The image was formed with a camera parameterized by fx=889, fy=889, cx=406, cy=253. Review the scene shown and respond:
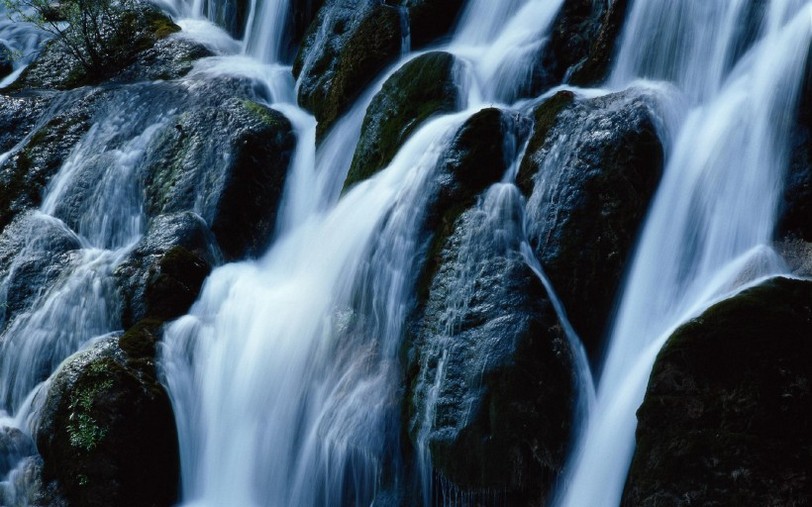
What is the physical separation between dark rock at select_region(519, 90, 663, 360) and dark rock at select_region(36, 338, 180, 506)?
11.4 feet

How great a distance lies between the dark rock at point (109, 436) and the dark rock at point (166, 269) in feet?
3.14

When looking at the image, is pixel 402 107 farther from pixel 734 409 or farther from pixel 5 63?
pixel 5 63

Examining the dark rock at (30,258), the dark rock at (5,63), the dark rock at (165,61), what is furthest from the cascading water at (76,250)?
the dark rock at (5,63)

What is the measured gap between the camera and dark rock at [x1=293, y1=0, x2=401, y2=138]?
10.4 metres

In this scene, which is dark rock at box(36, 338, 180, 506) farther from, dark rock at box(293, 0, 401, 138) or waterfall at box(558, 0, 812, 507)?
dark rock at box(293, 0, 401, 138)

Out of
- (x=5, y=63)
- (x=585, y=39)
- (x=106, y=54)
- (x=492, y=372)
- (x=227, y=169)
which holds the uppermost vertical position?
(x=5, y=63)

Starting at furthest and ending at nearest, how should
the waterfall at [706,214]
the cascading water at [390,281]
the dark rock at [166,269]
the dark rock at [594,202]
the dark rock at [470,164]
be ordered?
the dark rock at [166,269] → the dark rock at [470,164] → the dark rock at [594,202] → the cascading water at [390,281] → the waterfall at [706,214]

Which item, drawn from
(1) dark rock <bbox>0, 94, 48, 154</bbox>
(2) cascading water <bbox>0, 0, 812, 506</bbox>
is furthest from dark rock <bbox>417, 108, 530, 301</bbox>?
(1) dark rock <bbox>0, 94, 48, 154</bbox>

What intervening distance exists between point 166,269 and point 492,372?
394 cm

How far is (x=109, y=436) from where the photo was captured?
283 inches

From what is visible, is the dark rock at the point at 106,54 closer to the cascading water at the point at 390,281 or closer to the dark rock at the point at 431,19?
the cascading water at the point at 390,281

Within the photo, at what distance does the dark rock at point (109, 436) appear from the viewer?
7109mm

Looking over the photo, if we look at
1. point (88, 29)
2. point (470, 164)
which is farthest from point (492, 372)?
point (88, 29)

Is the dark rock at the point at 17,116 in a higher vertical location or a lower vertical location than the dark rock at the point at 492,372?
higher
